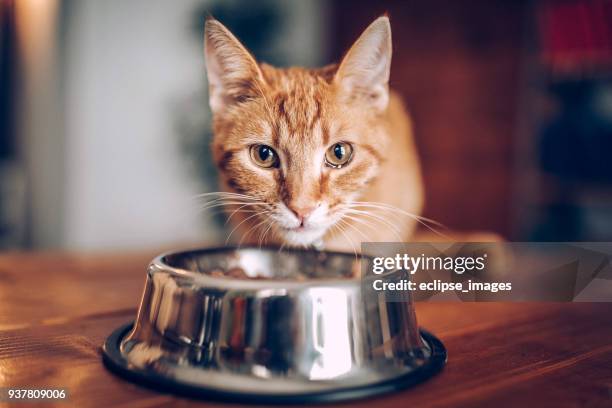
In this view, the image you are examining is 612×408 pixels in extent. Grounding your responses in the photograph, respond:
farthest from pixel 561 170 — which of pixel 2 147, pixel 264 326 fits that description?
pixel 2 147

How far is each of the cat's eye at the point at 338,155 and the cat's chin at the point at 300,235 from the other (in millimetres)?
126

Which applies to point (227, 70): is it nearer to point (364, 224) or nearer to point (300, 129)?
point (300, 129)

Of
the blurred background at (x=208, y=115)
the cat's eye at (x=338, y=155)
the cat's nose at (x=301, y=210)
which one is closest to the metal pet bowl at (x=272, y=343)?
the cat's nose at (x=301, y=210)

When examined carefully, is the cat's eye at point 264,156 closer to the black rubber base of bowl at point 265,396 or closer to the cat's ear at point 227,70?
the cat's ear at point 227,70

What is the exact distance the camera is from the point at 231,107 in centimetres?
110

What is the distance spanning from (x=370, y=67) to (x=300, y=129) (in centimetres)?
18

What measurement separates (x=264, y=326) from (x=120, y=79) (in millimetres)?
3064

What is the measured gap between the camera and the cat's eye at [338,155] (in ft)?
3.35

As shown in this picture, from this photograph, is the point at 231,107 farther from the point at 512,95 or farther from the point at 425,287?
the point at 512,95

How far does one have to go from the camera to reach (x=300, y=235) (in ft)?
3.20

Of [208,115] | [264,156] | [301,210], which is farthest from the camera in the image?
[208,115]

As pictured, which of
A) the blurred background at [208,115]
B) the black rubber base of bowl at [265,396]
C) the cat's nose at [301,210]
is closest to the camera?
the black rubber base of bowl at [265,396]

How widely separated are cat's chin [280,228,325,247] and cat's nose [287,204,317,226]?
0.03 m

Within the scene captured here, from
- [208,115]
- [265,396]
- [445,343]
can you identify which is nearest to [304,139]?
[445,343]
